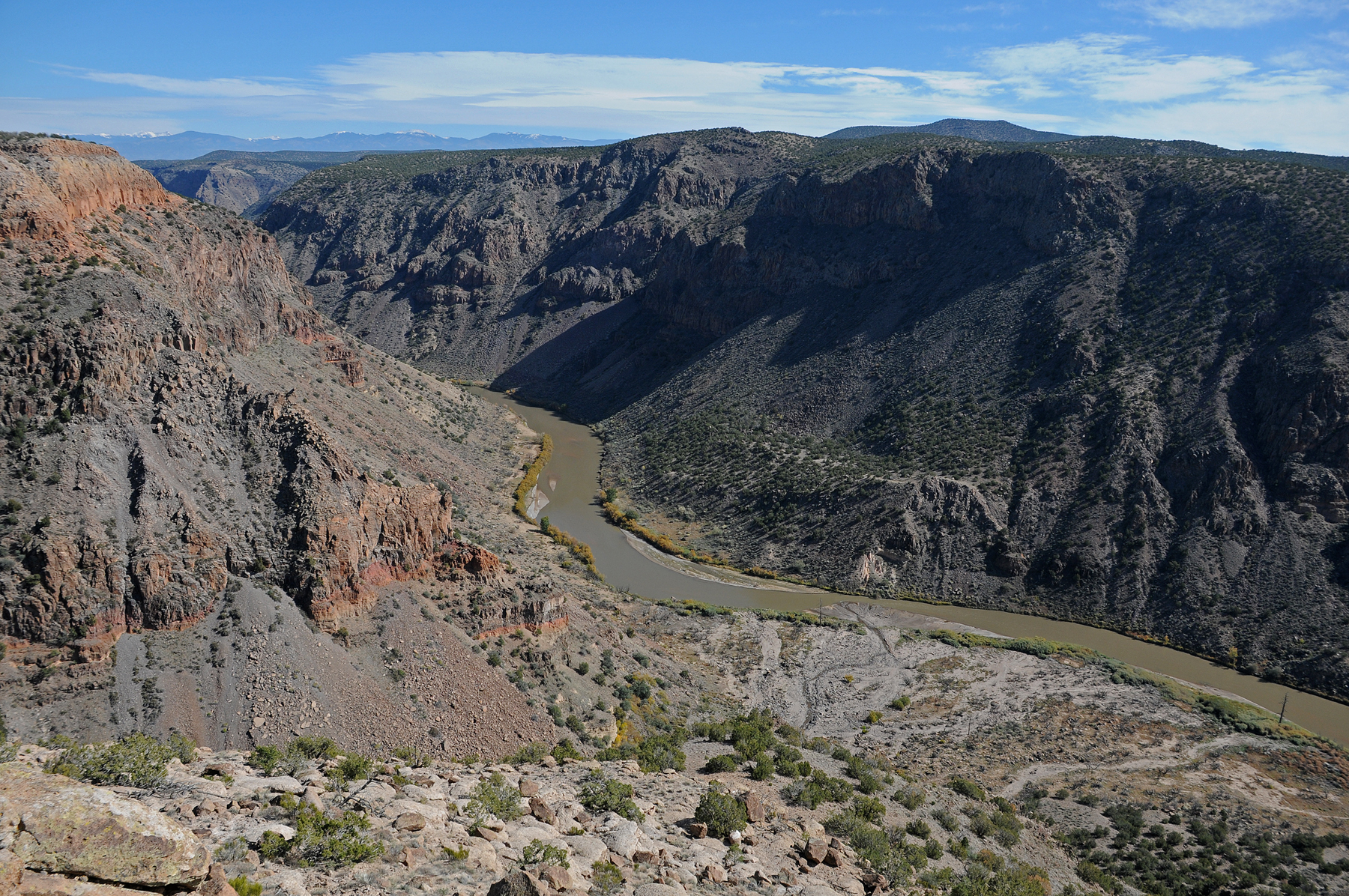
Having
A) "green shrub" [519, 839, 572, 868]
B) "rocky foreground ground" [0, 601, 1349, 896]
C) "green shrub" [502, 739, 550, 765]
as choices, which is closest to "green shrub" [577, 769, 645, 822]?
"rocky foreground ground" [0, 601, 1349, 896]

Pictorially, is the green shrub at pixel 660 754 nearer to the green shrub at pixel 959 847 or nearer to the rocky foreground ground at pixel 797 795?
the rocky foreground ground at pixel 797 795

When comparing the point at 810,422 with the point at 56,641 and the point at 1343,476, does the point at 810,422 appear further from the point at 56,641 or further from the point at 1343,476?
the point at 56,641

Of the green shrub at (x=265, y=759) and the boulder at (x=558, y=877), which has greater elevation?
the boulder at (x=558, y=877)

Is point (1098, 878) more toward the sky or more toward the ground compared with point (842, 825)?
more toward the ground

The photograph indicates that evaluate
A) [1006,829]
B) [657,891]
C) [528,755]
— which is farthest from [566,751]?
[1006,829]

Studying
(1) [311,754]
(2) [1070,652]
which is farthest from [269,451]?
(2) [1070,652]

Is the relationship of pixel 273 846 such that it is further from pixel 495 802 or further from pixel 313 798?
pixel 495 802

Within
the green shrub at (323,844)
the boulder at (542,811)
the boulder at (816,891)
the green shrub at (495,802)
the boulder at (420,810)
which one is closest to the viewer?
the green shrub at (323,844)

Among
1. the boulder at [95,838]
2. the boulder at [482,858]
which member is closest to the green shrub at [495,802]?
the boulder at [482,858]
